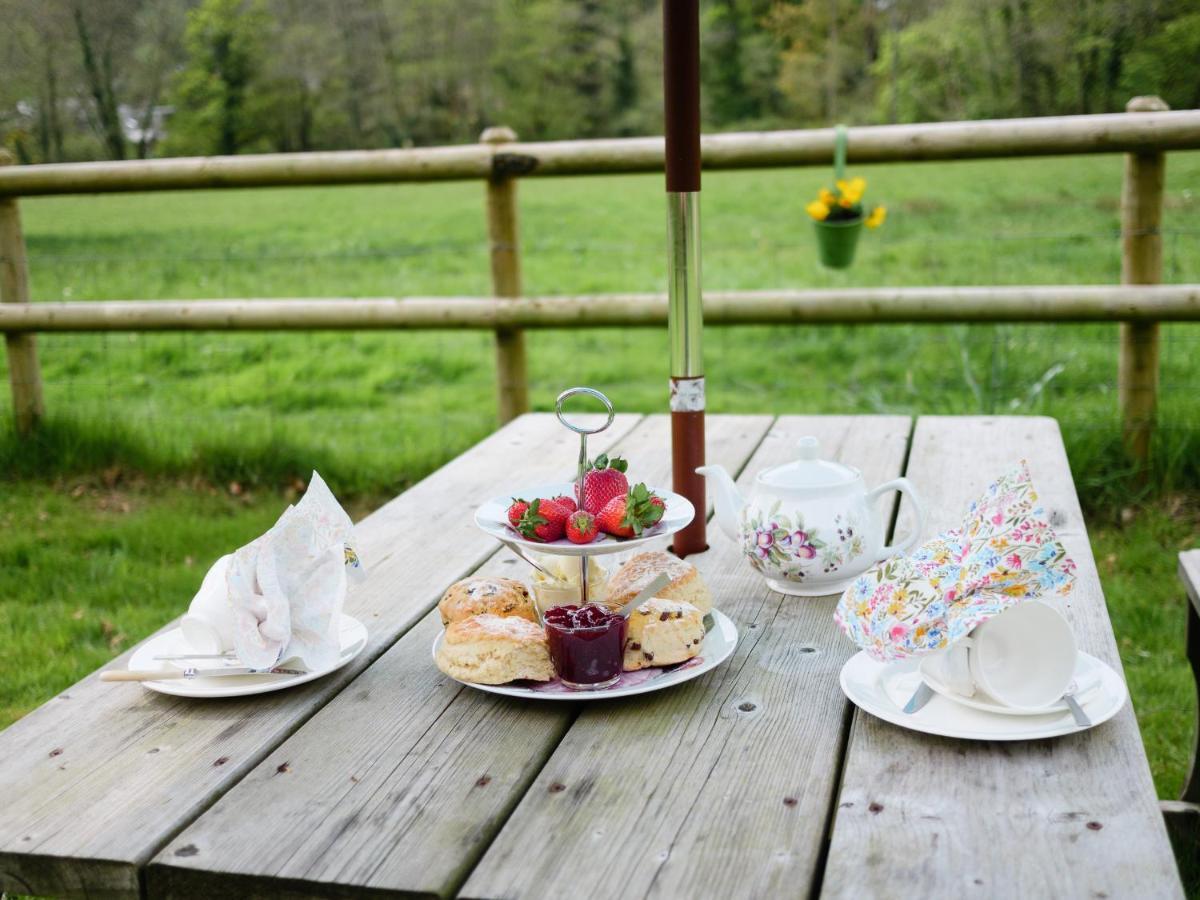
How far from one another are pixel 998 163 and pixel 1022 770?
8058 mm

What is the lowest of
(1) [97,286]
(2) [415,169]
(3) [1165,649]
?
(3) [1165,649]

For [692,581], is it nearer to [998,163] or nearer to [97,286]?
[97,286]

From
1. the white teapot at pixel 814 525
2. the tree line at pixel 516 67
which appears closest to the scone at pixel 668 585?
the white teapot at pixel 814 525

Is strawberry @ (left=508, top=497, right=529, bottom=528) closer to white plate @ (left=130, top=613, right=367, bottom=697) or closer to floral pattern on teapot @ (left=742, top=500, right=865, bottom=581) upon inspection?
white plate @ (left=130, top=613, right=367, bottom=697)

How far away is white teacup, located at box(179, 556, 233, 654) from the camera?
1.36m

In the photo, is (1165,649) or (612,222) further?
(612,222)

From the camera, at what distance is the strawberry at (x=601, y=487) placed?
4.47 ft

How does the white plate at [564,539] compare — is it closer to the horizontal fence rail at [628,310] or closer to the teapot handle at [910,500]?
the teapot handle at [910,500]

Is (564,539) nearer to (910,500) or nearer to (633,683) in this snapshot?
(633,683)

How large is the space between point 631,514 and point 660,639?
0.13m

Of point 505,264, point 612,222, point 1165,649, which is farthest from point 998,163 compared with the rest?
point 1165,649

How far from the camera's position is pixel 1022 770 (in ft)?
3.59

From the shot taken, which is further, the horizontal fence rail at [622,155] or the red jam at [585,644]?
the horizontal fence rail at [622,155]

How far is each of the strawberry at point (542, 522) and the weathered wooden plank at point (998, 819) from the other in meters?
0.36
